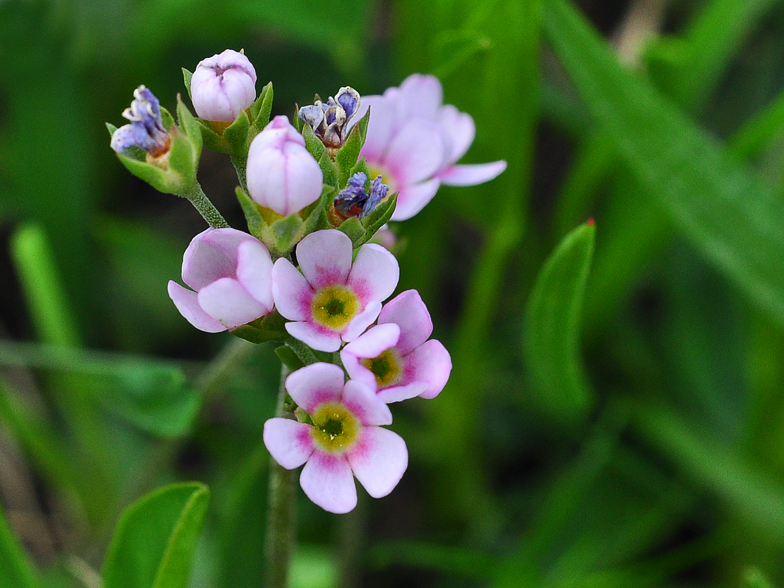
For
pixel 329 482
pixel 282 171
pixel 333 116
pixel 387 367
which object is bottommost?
pixel 329 482

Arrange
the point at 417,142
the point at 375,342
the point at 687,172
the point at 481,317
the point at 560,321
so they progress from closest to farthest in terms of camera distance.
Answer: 1. the point at 375,342
2. the point at 417,142
3. the point at 560,321
4. the point at 687,172
5. the point at 481,317

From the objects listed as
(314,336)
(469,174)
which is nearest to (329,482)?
(314,336)

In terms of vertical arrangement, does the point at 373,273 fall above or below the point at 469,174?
below

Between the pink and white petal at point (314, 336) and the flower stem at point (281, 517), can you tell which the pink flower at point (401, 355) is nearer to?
the pink and white petal at point (314, 336)

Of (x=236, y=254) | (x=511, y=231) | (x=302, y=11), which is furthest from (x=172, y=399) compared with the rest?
(x=302, y=11)

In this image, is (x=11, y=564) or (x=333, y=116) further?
(x=11, y=564)

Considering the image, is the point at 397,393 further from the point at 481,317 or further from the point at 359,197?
the point at 481,317

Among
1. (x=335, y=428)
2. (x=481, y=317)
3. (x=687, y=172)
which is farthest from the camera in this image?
(x=481, y=317)
